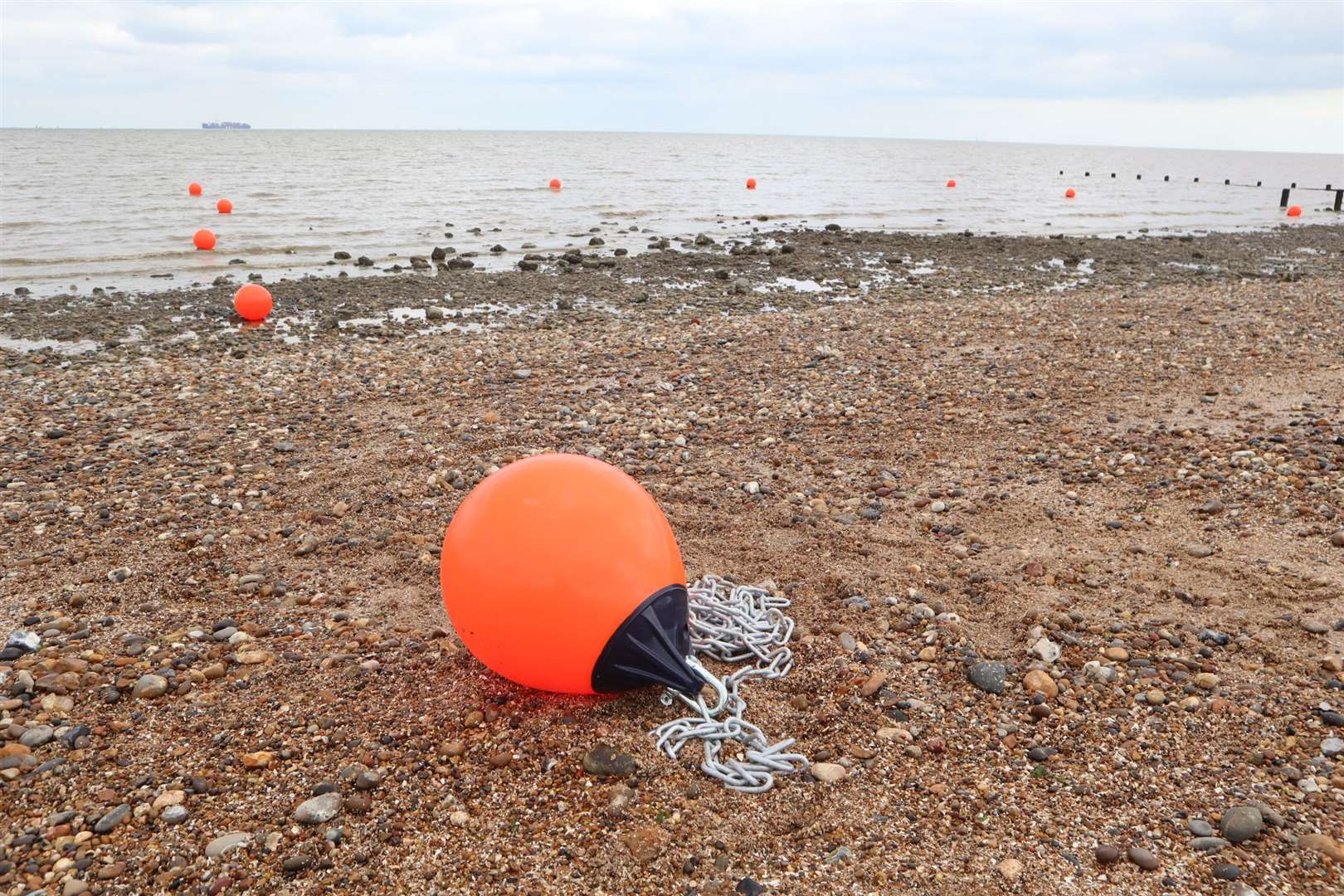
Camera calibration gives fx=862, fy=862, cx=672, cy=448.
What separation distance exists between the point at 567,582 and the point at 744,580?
197 cm

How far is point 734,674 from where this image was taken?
4.38m

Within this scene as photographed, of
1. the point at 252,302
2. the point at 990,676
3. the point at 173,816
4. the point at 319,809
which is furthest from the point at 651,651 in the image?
the point at 252,302

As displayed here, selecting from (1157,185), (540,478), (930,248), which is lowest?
(540,478)

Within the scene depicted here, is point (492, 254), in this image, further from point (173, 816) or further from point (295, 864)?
point (295, 864)

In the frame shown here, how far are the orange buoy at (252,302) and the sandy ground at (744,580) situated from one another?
2803 mm

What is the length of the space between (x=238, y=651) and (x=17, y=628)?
135 centimetres

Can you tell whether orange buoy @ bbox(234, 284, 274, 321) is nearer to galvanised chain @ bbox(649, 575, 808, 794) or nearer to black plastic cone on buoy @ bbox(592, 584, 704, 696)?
galvanised chain @ bbox(649, 575, 808, 794)

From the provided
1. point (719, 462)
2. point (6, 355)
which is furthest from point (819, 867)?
point (6, 355)

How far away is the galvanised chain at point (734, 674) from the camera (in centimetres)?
372

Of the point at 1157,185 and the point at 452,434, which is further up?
the point at 1157,185

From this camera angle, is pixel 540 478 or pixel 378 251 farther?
pixel 378 251

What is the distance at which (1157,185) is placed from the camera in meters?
60.1

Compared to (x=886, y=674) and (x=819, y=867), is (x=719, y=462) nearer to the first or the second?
(x=886, y=674)

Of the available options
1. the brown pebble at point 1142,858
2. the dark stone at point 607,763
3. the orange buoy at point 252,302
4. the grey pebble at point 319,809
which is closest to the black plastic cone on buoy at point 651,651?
the dark stone at point 607,763
